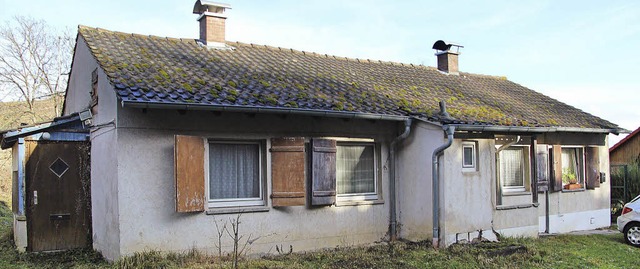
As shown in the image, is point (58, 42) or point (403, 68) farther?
point (58, 42)

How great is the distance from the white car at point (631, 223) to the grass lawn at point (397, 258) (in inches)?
40.0

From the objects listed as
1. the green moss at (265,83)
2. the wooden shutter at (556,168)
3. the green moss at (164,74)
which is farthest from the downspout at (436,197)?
the green moss at (164,74)

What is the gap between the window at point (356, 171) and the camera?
10.2 metres

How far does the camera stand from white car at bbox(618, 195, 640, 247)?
1130 centimetres

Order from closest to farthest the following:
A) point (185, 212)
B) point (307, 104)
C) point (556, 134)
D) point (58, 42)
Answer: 1. point (185, 212)
2. point (307, 104)
3. point (556, 134)
4. point (58, 42)

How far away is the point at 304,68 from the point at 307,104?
9.96 ft

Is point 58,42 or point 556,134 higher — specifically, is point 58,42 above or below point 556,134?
above


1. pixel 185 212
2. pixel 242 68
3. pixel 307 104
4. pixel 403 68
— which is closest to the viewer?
pixel 185 212

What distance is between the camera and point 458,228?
9812mm

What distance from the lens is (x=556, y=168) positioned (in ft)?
42.1

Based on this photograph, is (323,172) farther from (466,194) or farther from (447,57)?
(447,57)

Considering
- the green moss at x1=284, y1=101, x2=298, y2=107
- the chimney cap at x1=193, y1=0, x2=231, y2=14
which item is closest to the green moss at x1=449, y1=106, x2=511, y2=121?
the green moss at x1=284, y1=101, x2=298, y2=107

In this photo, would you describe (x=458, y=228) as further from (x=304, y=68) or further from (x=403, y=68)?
(x=403, y=68)

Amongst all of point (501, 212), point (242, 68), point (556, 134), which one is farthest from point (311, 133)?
point (556, 134)
